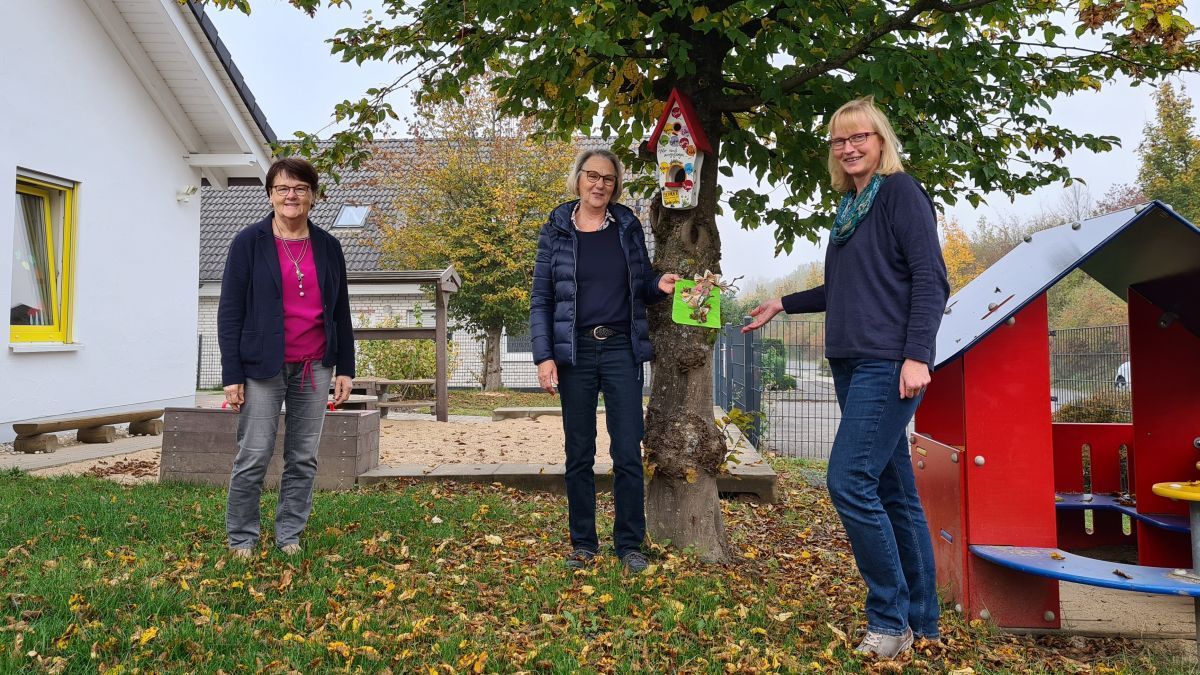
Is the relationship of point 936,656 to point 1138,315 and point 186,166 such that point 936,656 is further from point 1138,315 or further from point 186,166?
point 186,166

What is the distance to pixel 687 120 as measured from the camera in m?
3.86

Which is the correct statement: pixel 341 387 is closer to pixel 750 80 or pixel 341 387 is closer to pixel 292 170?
pixel 292 170

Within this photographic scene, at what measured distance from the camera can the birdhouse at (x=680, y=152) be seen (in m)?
3.86

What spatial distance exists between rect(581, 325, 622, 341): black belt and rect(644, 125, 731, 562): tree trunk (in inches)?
17.8

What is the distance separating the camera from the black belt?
3.62m

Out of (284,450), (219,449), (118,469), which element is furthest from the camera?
(118,469)

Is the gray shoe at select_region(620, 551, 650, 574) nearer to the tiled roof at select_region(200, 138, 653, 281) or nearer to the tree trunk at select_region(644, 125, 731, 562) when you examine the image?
the tree trunk at select_region(644, 125, 731, 562)

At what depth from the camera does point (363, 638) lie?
2914mm

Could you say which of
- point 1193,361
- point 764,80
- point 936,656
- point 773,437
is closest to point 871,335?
point 936,656

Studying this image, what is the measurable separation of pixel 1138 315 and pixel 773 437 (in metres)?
7.29

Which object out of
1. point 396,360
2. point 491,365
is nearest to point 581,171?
point 396,360

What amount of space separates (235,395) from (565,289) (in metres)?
1.64

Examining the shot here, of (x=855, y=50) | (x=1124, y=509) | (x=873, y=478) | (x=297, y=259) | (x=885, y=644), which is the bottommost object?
(x=885, y=644)

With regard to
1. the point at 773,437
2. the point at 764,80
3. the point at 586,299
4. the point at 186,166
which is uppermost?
the point at 186,166
